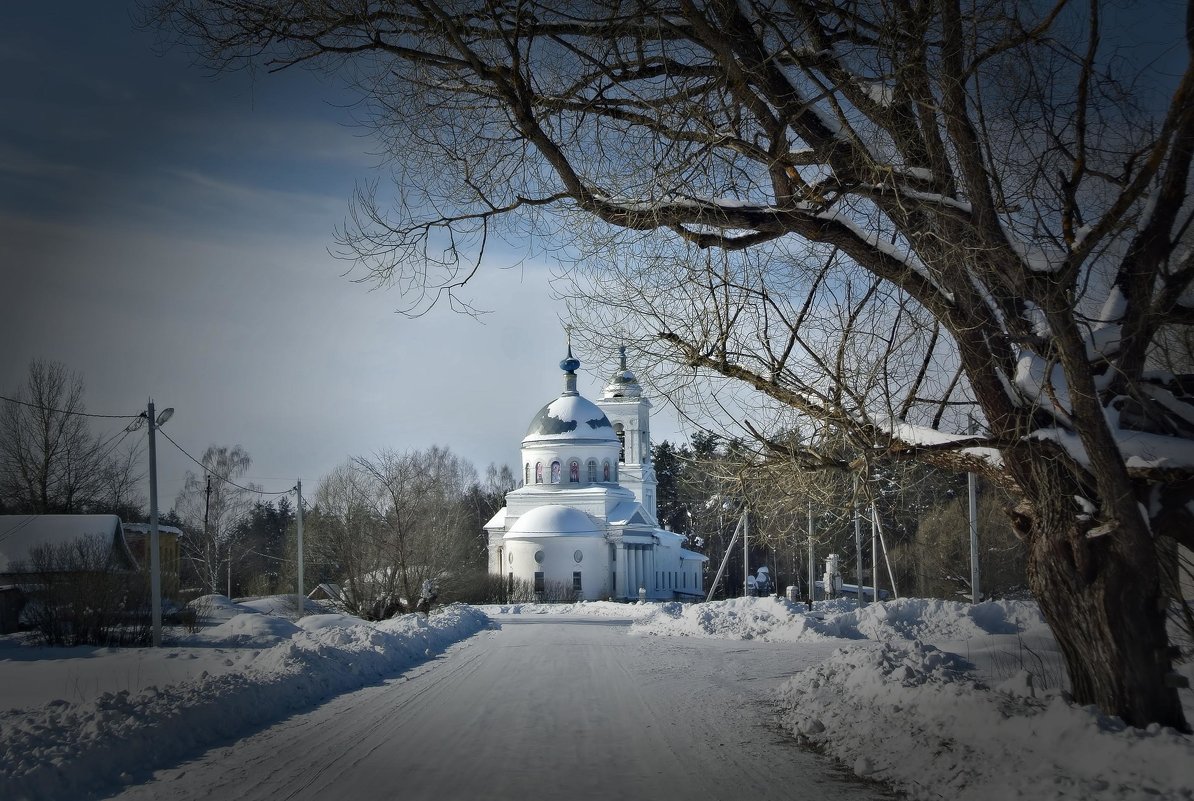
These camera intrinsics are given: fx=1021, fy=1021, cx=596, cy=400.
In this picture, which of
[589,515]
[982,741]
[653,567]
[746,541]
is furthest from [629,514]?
[982,741]

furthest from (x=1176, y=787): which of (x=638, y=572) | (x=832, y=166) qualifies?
(x=638, y=572)

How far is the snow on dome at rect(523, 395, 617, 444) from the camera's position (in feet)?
245

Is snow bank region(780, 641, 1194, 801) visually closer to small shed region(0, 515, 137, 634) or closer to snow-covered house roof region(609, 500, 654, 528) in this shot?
small shed region(0, 515, 137, 634)

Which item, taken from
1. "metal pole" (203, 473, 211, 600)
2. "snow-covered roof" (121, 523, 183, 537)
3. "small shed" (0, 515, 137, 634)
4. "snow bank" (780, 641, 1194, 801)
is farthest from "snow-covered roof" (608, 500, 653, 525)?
"snow bank" (780, 641, 1194, 801)

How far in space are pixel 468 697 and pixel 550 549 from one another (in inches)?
2152

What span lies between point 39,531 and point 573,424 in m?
44.5

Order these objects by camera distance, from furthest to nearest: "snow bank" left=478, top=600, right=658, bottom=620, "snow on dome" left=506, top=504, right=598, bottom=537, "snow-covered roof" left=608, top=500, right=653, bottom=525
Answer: "snow-covered roof" left=608, top=500, right=653, bottom=525, "snow on dome" left=506, top=504, right=598, bottom=537, "snow bank" left=478, top=600, right=658, bottom=620

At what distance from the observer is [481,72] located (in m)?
7.88

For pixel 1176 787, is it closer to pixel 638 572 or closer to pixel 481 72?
pixel 481 72

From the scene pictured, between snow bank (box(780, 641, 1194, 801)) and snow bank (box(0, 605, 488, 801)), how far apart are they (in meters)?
5.49

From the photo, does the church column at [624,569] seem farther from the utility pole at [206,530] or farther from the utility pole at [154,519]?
the utility pole at [154,519]

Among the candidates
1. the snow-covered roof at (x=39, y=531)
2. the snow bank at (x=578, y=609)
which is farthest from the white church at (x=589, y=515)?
the snow-covered roof at (x=39, y=531)

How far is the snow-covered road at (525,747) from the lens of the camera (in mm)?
7008

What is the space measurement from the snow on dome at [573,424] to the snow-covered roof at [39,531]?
41.8 m
